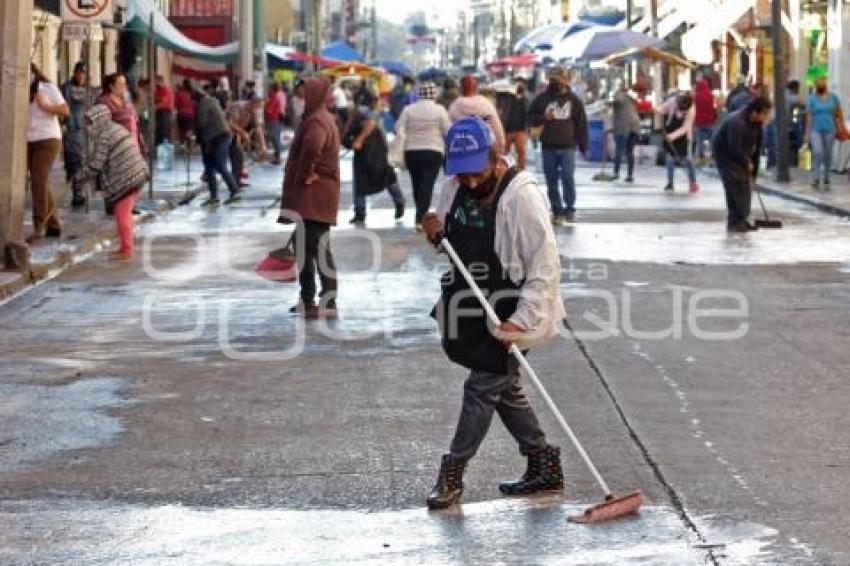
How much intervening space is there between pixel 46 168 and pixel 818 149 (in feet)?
45.0

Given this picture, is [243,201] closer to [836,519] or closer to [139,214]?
[139,214]

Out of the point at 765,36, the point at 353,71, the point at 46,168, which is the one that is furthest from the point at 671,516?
the point at 353,71

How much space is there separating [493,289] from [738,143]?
565 inches

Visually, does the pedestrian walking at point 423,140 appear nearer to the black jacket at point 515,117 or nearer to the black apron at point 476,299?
the black jacket at point 515,117

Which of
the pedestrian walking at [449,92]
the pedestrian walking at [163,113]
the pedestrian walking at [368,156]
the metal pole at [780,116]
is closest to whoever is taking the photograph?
the pedestrian walking at [368,156]

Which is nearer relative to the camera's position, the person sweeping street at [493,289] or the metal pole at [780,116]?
the person sweeping street at [493,289]

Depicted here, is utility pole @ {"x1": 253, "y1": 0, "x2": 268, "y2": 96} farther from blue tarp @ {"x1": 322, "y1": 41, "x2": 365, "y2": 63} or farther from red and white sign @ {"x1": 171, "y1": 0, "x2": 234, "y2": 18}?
blue tarp @ {"x1": 322, "y1": 41, "x2": 365, "y2": 63}

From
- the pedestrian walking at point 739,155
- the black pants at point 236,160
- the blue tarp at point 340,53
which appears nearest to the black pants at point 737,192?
the pedestrian walking at point 739,155

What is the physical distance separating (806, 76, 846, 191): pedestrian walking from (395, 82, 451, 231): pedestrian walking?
31.9 feet

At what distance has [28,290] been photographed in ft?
58.7

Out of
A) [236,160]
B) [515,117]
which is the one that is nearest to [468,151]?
[515,117]

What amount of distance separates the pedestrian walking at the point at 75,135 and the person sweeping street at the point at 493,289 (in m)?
18.0

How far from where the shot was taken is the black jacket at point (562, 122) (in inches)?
978

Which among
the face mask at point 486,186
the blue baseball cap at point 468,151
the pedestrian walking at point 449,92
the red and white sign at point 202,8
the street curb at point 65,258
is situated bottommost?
the street curb at point 65,258
